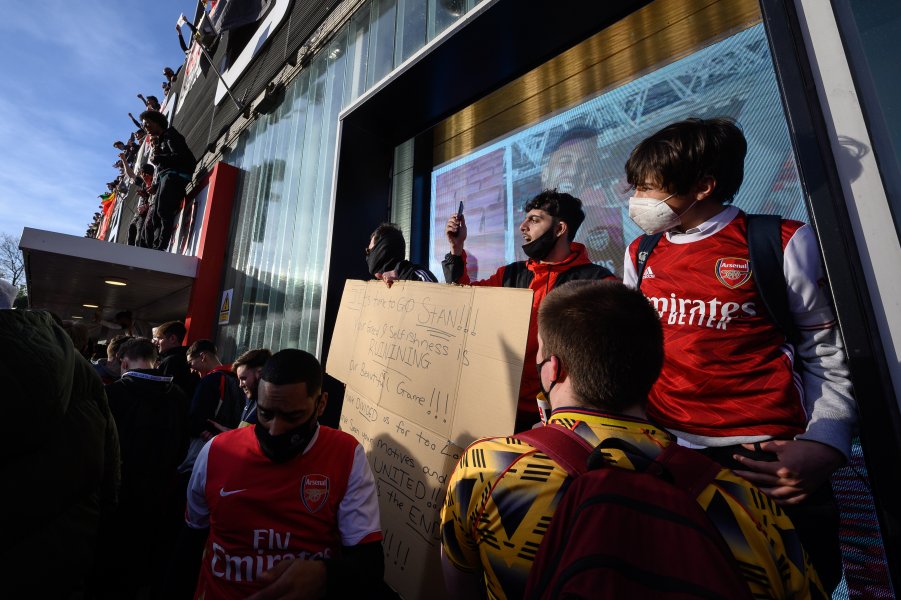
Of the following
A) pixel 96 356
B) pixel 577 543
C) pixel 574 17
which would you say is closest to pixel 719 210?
pixel 577 543

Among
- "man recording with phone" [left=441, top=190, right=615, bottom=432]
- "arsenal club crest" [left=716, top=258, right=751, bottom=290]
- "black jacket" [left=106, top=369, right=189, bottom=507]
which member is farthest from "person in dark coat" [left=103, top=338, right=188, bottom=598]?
"arsenal club crest" [left=716, top=258, right=751, bottom=290]

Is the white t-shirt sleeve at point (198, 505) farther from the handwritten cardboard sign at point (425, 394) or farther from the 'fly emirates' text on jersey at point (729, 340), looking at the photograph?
the 'fly emirates' text on jersey at point (729, 340)

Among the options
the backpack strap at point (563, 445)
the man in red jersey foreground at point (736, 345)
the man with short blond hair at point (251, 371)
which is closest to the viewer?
the backpack strap at point (563, 445)

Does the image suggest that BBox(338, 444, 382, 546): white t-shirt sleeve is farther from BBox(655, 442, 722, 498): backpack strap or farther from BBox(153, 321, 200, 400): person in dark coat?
BBox(153, 321, 200, 400): person in dark coat

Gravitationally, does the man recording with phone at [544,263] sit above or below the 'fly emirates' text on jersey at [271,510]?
above

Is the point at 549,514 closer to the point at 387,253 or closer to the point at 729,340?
the point at 729,340

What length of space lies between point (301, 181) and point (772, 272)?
465cm

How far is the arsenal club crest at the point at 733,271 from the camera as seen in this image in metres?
1.26

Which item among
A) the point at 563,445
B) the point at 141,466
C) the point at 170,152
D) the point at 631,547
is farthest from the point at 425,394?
the point at 170,152

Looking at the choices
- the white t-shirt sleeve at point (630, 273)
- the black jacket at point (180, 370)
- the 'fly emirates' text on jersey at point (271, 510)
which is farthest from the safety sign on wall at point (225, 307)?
the white t-shirt sleeve at point (630, 273)

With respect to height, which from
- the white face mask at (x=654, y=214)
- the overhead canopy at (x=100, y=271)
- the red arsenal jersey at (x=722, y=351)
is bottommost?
the red arsenal jersey at (x=722, y=351)

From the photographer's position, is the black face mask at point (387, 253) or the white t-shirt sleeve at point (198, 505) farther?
the black face mask at point (387, 253)

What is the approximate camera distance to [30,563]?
3.92ft

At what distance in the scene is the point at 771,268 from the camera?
Result: 48.3 inches
